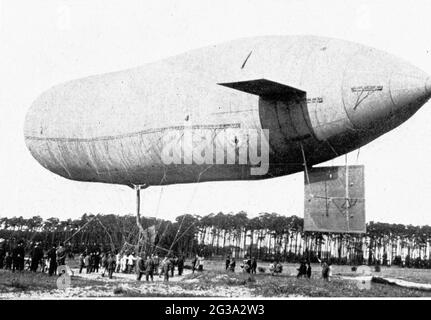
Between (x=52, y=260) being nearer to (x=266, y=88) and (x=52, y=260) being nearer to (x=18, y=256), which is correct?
(x=18, y=256)

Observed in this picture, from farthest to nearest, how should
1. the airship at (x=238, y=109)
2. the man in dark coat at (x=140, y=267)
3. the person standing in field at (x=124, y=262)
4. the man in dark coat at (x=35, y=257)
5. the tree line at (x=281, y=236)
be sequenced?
1. the tree line at (x=281, y=236)
2. the person standing in field at (x=124, y=262)
3. the man in dark coat at (x=35, y=257)
4. the man in dark coat at (x=140, y=267)
5. the airship at (x=238, y=109)

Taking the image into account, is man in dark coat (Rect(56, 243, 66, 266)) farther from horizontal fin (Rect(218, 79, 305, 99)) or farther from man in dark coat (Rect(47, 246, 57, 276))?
horizontal fin (Rect(218, 79, 305, 99))

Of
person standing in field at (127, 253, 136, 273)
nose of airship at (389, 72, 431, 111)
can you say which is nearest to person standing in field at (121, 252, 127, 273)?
person standing in field at (127, 253, 136, 273)

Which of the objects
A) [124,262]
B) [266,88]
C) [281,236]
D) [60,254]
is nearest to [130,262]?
[124,262]

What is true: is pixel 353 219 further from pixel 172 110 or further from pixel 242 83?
pixel 172 110

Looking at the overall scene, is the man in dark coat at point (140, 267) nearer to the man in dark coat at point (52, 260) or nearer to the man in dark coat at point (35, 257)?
the man in dark coat at point (52, 260)

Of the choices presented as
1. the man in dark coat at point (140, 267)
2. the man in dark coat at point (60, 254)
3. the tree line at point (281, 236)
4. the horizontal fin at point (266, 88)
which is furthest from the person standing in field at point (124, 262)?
the tree line at point (281, 236)

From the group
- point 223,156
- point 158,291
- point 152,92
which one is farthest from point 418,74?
point 158,291

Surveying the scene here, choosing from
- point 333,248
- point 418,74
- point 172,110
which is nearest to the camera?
point 418,74
